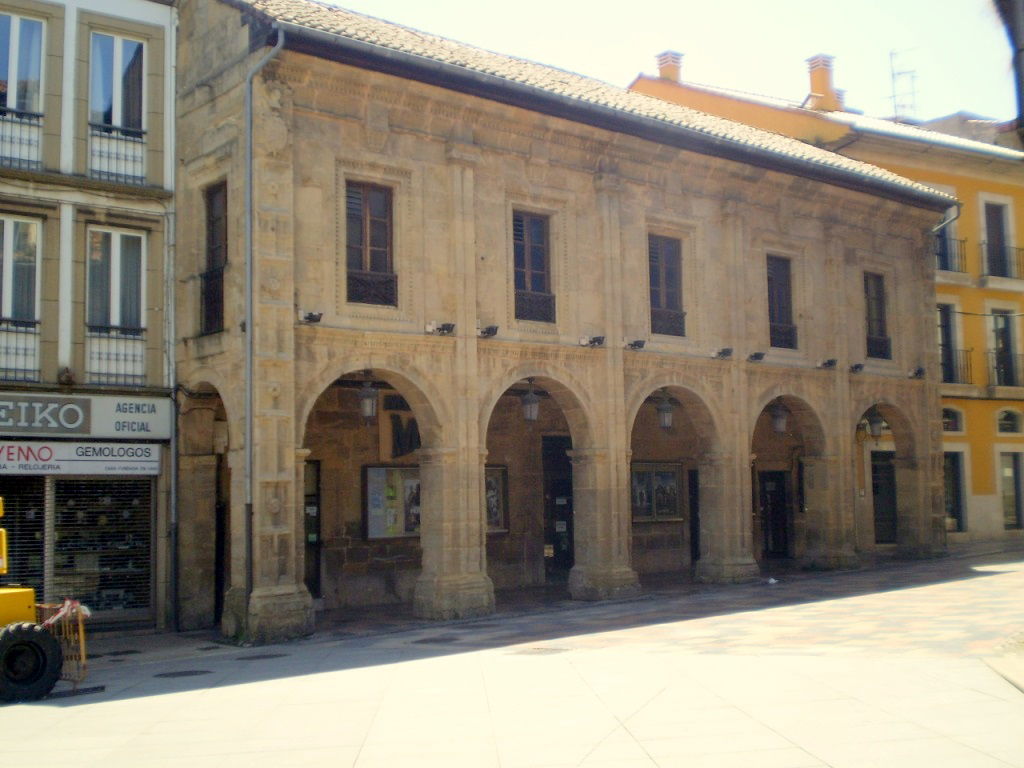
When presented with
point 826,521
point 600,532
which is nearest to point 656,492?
point 826,521

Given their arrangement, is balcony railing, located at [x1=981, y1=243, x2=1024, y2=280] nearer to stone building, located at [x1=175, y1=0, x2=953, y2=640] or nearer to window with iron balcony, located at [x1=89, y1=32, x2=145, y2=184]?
stone building, located at [x1=175, y1=0, x2=953, y2=640]

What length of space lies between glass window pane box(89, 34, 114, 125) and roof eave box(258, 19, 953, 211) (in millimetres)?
3470

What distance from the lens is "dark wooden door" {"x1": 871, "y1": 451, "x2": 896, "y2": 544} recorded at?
29.1 metres

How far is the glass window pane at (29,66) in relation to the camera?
16609mm

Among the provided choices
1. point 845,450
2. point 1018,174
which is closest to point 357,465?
point 845,450

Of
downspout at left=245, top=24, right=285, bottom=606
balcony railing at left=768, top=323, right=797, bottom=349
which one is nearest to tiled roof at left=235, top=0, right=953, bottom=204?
downspout at left=245, top=24, right=285, bottom=606

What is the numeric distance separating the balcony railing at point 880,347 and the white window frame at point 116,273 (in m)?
16.1

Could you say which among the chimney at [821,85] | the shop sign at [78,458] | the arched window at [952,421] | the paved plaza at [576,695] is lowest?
the paved plaza at [576,695]

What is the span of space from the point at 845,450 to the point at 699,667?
544 inches

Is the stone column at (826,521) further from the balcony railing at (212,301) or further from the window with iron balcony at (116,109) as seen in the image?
the window with iron balcony at (116,109)

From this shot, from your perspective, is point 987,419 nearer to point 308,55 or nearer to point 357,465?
point 357,465

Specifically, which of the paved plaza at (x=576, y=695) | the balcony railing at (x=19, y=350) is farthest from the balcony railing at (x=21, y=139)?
the paved plaza at (x=576, y=695)

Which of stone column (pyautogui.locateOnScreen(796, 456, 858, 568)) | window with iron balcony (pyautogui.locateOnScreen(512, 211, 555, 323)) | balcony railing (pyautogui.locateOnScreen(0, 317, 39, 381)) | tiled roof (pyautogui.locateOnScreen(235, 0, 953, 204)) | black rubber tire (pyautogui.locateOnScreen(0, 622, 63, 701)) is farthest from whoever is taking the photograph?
stone column (pyautogui.locateOnScreen(796, 456, 858, 568))

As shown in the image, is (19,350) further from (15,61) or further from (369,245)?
(369,245)
